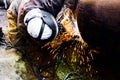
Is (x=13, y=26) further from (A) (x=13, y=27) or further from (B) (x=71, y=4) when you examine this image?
(B) (x=71, y=4)

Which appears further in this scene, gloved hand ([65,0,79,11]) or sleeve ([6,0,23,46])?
sleeve ([6,0,23,46])

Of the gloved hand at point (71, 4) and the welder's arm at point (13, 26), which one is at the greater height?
the gloved hand at point (71, 4)

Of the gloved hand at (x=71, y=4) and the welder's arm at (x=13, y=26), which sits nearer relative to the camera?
the gloved hand at (x=71, y=4)

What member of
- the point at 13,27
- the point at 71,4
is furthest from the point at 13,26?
the point at 71,4

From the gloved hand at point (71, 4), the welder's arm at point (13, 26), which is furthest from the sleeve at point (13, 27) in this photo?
the gloved hand at point (71, 4)

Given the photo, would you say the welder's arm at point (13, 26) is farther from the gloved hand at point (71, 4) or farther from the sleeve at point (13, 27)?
the gloved hand at point (71, 4)

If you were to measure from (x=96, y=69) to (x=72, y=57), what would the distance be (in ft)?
0.77

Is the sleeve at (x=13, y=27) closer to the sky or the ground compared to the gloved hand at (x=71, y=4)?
closer to the ground

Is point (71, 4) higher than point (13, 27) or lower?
higher

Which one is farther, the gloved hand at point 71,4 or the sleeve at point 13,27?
the sleeve at point 13,27

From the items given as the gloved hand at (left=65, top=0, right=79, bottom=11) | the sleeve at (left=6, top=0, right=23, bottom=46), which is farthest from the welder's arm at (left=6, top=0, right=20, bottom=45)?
the gloved hand at (left=65, top=0, right=79, bottom=11)

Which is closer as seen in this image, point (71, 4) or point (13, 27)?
point (71, 4)

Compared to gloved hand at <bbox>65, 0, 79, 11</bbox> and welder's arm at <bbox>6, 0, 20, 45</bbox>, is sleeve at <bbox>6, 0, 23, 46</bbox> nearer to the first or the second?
welder's arm at <bbox>6, 0, 20, 45</bbox>

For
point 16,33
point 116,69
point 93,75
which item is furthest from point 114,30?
point 16,33
